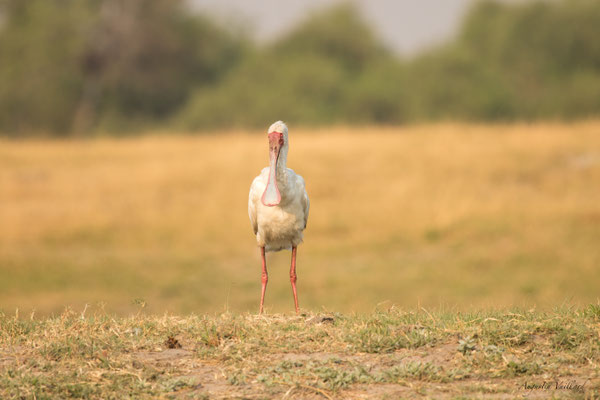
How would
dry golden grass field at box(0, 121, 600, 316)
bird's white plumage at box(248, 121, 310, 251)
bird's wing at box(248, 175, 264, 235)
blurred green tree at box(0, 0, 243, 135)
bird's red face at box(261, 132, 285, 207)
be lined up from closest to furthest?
bird's red face at box(261, 132, 285, 207) < bird's white plumage at box(248, 121, 310, 251) < bird's wing at box(248, 175, 264, 235) < dry golden grass field at box(0, 121, 600, 316) < blurred green tree at box(0, 0, 243, 135)

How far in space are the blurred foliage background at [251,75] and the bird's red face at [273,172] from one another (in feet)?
85.4

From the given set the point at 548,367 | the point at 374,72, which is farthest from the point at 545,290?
the point at 374,72

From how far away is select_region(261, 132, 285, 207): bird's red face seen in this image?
23.1ft

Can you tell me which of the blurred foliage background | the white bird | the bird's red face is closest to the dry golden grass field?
the white bird

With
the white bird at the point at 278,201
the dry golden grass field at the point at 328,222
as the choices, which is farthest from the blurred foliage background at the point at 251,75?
→ the white bird at the point at 278,201

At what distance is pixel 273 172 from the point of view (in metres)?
7.08

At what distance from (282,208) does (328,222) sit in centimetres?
1093

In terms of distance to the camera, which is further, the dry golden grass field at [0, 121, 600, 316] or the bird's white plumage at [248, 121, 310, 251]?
the dry golden grass field at [0, 121, 600, 316]

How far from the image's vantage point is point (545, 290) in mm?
14453

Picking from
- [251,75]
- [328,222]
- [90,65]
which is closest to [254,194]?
[328,222]

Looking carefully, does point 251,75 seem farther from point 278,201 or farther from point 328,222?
point 278,201

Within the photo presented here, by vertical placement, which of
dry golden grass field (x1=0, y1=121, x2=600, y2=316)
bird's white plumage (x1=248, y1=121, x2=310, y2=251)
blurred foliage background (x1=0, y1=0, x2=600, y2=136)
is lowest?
bird's white plumage (x1=248, y1=121, x2=310, y2=251)

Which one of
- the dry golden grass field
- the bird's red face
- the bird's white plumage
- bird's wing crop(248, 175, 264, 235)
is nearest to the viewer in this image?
the bird's red face

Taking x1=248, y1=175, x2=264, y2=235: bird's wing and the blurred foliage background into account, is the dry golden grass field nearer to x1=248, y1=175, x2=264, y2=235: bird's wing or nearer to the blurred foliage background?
x1=248, y1=175, x2=264, y2=235: bird's wing
